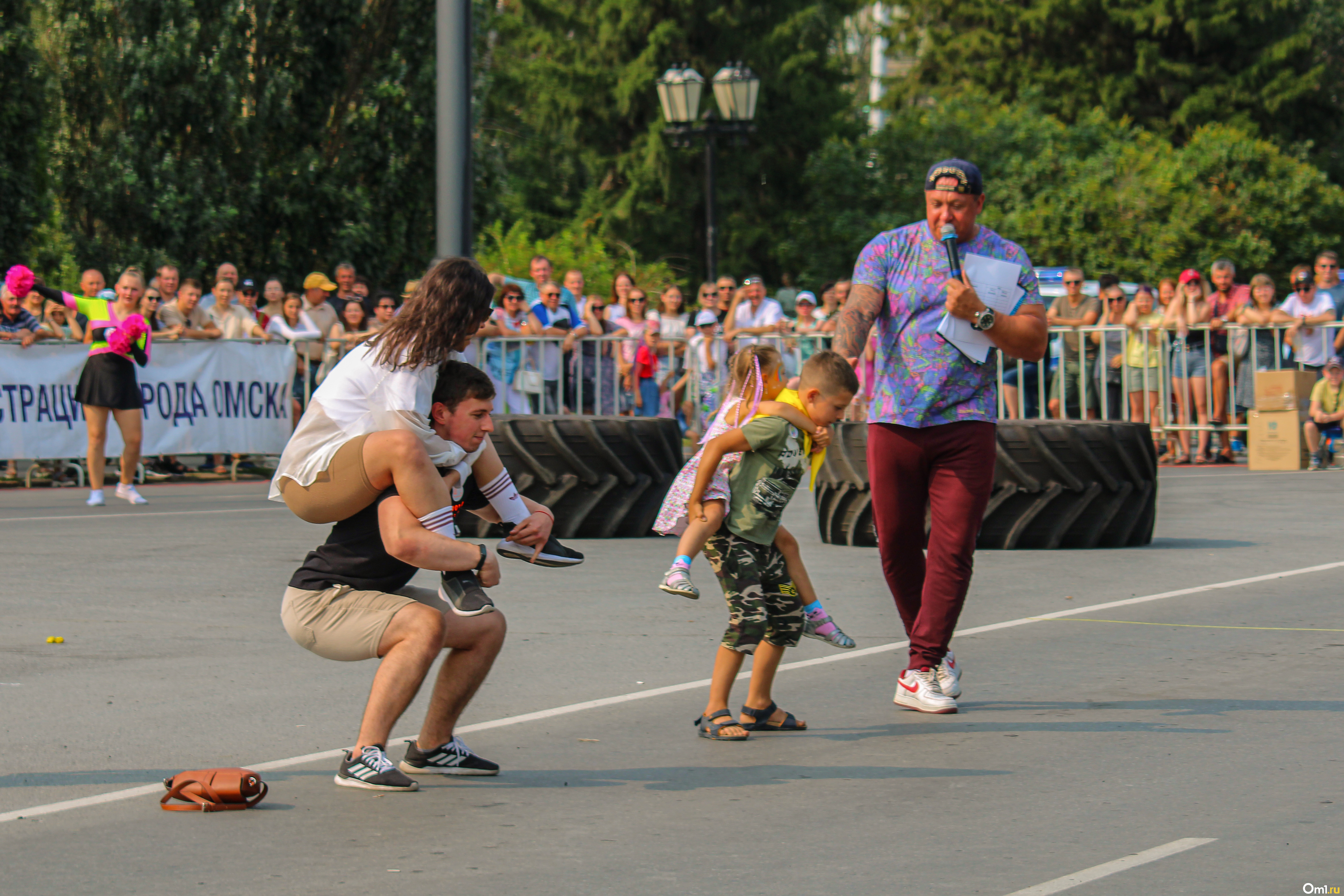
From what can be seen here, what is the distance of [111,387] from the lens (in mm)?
13586

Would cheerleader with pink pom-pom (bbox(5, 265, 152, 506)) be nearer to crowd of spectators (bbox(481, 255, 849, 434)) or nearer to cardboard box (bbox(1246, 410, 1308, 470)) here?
crowd of spectators (bbox(481, 255, 849, 434))

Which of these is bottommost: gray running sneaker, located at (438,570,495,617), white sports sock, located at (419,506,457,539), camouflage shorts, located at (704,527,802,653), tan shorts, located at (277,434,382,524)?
camouflage shorts, located at (704,527,802,653)

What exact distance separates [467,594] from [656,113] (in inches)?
1676

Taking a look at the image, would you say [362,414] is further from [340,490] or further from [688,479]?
[688,479]

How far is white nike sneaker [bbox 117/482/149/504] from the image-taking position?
13.9 m

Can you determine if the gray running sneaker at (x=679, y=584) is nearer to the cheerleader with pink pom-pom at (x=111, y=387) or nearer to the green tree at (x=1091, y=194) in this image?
the cheerleader with pink pom-pom at (x=111, y=387)

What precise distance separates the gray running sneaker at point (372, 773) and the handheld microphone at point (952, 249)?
269 centimetres

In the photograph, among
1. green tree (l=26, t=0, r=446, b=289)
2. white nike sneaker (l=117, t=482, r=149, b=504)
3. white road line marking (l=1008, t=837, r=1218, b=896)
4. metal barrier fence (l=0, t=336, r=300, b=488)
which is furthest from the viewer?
green tree (l=26, t=0, r=446, b=289)

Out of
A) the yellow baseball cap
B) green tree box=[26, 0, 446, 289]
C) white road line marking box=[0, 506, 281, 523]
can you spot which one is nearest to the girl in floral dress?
white road line marking box=[0, 506, 281, 523]

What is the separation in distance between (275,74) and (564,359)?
1053cm

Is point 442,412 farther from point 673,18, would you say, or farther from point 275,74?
point 673,18

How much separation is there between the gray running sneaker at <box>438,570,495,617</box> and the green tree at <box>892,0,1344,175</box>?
43.4m

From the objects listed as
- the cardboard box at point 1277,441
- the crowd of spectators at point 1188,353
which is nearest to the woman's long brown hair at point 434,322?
A: the crowd of spectators at point 1188,353

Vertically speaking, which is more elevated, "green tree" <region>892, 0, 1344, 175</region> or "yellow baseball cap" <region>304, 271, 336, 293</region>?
"green tree" <region>892, 0, 1344, 175</region>
